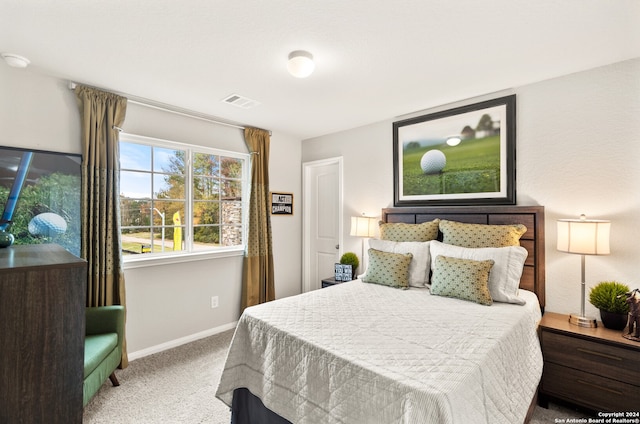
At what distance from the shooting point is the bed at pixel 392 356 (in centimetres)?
123

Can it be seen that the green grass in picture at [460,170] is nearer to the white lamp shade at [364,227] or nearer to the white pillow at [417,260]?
the white lamp shade at [364,227]

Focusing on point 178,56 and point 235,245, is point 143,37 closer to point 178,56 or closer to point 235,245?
point 178,56

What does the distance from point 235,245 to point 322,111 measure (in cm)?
193

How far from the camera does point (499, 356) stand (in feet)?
5.01

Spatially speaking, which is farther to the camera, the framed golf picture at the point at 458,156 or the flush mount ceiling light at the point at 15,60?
the framed golf picture at the point at 458,156

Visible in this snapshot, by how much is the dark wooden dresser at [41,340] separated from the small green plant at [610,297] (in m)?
2.99

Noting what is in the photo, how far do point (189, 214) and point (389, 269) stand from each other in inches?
88.0

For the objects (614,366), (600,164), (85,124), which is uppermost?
(85,124)

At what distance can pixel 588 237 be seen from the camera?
2088mm

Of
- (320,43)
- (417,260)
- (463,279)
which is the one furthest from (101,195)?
(463,279)

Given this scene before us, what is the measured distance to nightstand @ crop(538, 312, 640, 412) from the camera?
72.4 inches

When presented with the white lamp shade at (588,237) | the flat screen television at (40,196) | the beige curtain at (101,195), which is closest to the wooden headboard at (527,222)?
the white lamp shade at (588,237)

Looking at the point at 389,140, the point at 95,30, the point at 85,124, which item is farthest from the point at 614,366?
the point at 85,124

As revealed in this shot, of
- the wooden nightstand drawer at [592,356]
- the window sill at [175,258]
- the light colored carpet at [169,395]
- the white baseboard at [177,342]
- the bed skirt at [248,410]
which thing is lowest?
the light colored carpet at [169,395]
